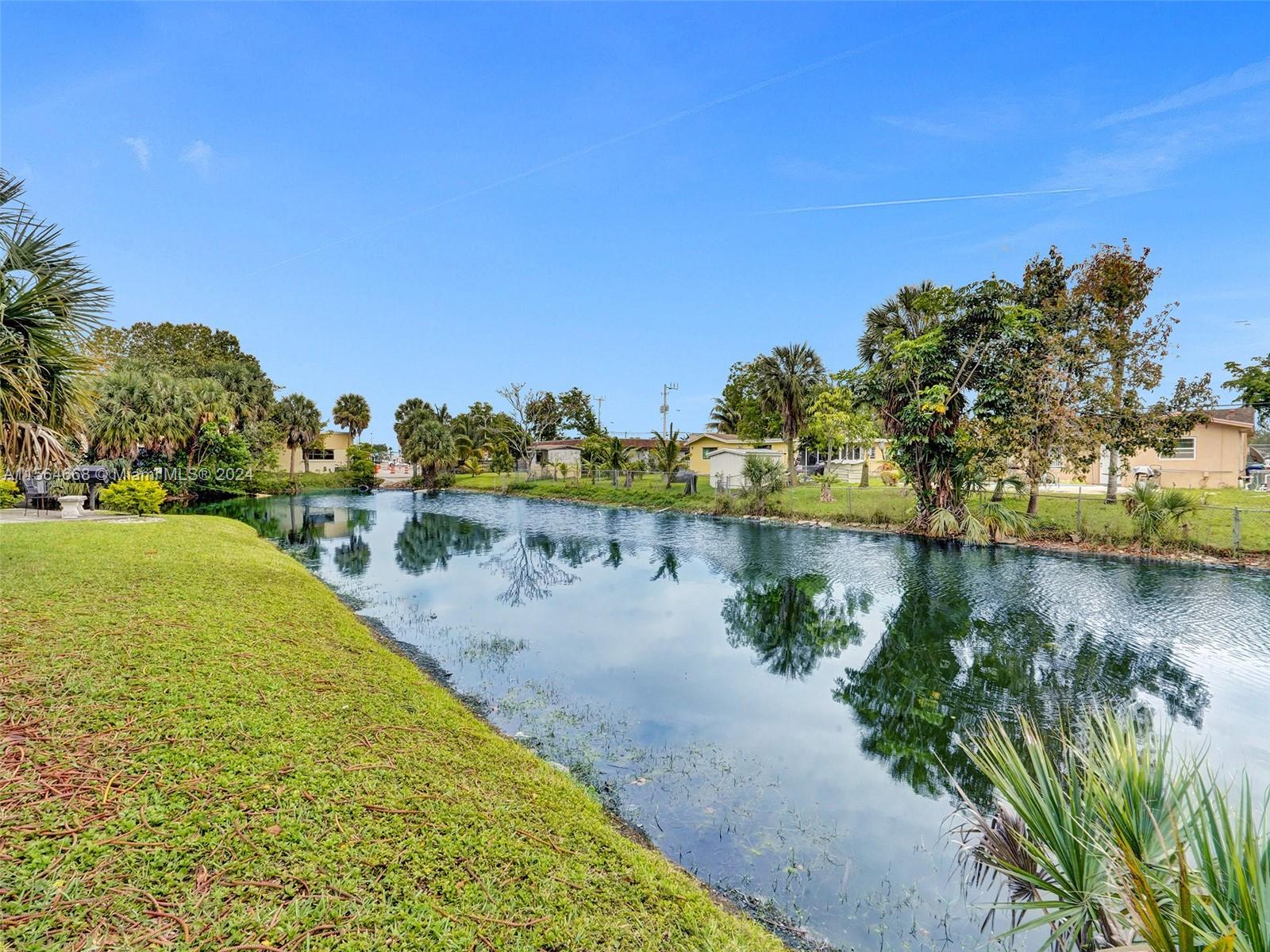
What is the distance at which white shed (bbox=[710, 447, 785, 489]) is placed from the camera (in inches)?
1323

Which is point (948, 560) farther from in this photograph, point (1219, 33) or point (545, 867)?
point (545, 867)

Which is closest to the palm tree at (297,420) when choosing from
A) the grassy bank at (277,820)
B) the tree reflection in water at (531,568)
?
the tree reflection in water at (531,568)

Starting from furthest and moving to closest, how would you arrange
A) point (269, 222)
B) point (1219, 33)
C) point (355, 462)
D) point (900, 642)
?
point (355, 462) < point (269, 222) < point (1219, 33) < point (900, 642)

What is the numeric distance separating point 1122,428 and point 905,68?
46.6 feet

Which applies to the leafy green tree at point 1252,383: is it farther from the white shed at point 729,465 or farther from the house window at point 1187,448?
the white shed at point 729,465

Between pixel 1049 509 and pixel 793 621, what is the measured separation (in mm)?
16018

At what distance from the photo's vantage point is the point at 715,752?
21.1 feet

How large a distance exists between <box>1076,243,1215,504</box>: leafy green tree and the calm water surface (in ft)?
21.0

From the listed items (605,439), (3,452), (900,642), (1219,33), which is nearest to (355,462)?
(605,439)

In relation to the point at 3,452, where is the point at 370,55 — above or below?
above

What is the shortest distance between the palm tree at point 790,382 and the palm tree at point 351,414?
169ft

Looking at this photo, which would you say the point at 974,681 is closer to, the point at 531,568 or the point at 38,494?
the point at 531,568

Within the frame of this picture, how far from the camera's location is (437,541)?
2322 cm

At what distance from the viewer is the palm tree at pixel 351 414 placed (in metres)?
69.7
